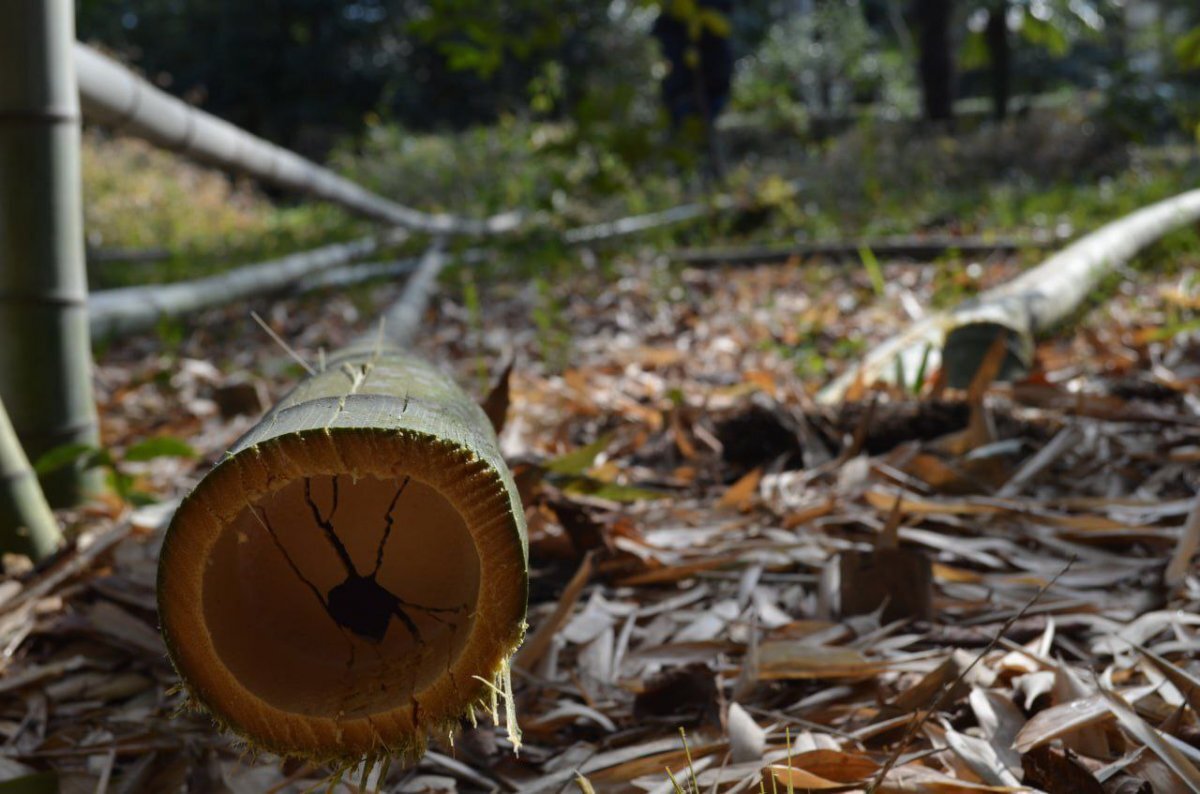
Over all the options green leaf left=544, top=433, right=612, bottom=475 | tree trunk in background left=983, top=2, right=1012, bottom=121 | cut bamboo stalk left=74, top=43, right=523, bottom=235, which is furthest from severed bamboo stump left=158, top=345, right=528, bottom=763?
tree trunk in background left=983, top=2, right=1012, bottom=121

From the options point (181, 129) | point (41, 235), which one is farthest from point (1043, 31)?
point (41, 235)

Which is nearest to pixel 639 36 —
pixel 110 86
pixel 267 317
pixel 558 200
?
pixel 558 200

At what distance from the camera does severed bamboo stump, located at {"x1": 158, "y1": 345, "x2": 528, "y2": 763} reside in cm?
87

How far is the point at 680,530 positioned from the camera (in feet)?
6.11

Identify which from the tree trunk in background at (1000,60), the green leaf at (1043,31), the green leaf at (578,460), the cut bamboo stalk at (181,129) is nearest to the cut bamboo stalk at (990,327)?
the green leaf at (578,460)

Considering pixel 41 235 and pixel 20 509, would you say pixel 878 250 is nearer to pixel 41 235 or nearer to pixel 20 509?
pixel 41 235

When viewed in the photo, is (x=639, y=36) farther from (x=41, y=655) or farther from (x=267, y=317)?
(x=41, y=655)

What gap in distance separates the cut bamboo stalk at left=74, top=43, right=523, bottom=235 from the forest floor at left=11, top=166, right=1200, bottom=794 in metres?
1.01

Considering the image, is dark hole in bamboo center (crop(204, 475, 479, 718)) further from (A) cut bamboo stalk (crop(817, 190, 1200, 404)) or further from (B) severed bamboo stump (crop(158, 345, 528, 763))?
(A) cut bamboo stalk (crop(817, 190, 1200, 404))

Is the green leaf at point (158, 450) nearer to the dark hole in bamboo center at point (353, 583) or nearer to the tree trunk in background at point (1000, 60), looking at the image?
the dark hole in bamboo center at point (353, 583)

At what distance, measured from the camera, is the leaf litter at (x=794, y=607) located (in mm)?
1115

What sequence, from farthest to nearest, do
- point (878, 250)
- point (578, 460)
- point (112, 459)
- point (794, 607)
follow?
point (878, 250) < point (112, 459) < point (578, 460) < point (794, 607)

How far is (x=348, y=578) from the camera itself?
3.19ft

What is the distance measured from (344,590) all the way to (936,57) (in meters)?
12.8
